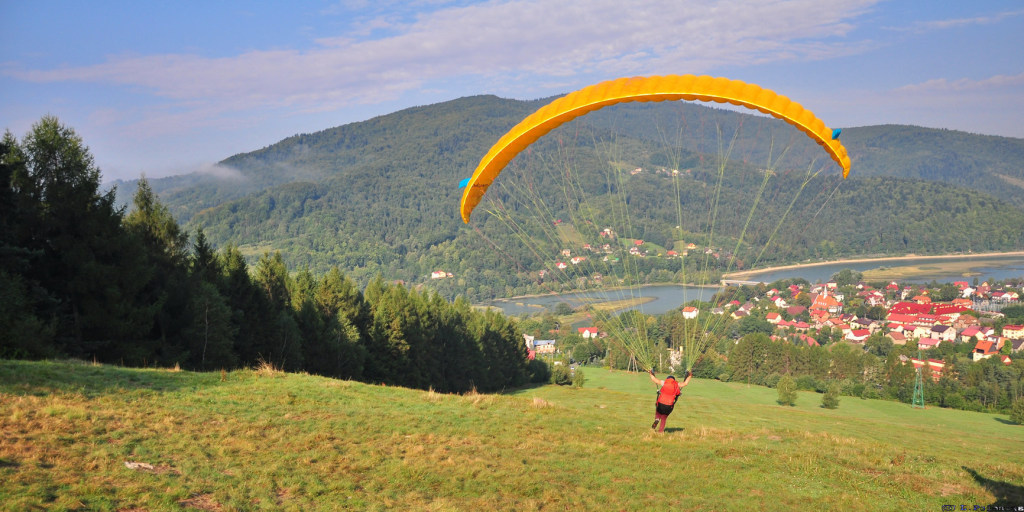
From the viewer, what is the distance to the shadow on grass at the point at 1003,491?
8953mm

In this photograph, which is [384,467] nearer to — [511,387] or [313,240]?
[511,387]

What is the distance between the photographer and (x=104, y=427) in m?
8.95

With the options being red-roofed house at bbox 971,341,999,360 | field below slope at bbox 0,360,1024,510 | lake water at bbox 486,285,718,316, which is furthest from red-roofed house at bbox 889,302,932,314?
field below slope at bbox 0,360,1024,510

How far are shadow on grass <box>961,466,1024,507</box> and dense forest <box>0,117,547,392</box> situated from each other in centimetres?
1857

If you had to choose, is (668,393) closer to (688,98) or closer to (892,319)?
(688,98)

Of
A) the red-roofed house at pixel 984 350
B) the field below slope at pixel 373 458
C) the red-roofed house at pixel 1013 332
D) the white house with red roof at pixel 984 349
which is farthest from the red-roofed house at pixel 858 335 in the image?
the field below slope at pixel 373 458

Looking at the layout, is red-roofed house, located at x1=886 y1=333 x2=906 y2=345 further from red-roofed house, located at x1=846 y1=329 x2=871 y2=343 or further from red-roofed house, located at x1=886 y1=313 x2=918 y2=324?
red-roofed house, located at x1=886 y1=313 x2=918 y2=324

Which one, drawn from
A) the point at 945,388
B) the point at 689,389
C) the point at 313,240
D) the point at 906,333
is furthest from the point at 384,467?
the point at 313,240

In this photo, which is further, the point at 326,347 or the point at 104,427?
the point at 326,347

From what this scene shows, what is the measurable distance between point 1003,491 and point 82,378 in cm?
1602

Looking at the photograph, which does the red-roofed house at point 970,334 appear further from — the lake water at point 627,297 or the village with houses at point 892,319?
the lake water at point 627,297

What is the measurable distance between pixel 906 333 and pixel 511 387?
78.6 meters

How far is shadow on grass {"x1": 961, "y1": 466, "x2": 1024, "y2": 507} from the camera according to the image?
8.95 meters

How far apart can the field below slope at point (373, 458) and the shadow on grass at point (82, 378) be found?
0.05 meters
